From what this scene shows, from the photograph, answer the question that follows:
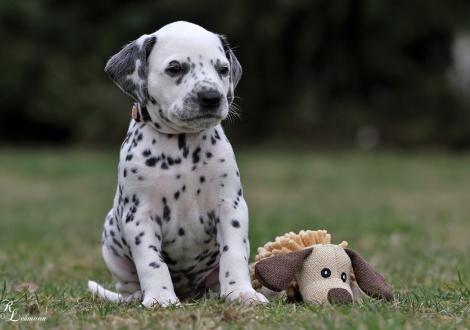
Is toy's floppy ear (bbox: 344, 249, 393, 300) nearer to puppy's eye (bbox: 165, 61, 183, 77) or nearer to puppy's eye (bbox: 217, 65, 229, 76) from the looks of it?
puppy's eye (bbox: 217, 65, 229, 76)

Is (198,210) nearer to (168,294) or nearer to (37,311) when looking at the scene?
(168,294)

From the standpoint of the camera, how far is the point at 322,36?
22484 millimetres

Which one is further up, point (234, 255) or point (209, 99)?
point (209, 99)

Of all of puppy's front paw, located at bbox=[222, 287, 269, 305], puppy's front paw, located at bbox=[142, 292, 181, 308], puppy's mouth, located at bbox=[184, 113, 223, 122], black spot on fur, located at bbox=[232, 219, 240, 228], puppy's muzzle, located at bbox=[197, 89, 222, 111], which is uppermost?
puppy's muzzle, located at bbox=[197, 89, 222, 111]

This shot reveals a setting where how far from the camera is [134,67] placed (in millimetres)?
4676

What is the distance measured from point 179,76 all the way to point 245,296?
1.20 metres

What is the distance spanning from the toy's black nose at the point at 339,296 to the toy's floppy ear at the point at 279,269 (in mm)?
268

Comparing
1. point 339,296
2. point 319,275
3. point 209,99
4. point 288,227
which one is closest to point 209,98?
point 209,99

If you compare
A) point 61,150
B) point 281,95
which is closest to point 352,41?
point 281,95

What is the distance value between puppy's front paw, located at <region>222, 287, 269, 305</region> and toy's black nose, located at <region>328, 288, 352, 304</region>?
33 cm

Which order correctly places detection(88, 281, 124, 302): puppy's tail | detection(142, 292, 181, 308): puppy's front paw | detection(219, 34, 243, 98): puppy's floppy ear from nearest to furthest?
detection(142, 292, 181, 308): puppy's front paw → detection(219, 34, 243, 98): puppy's floppy ear → detection(88, 281, 124, 302): puppy's tail

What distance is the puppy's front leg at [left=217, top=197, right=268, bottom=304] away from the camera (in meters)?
4.43
